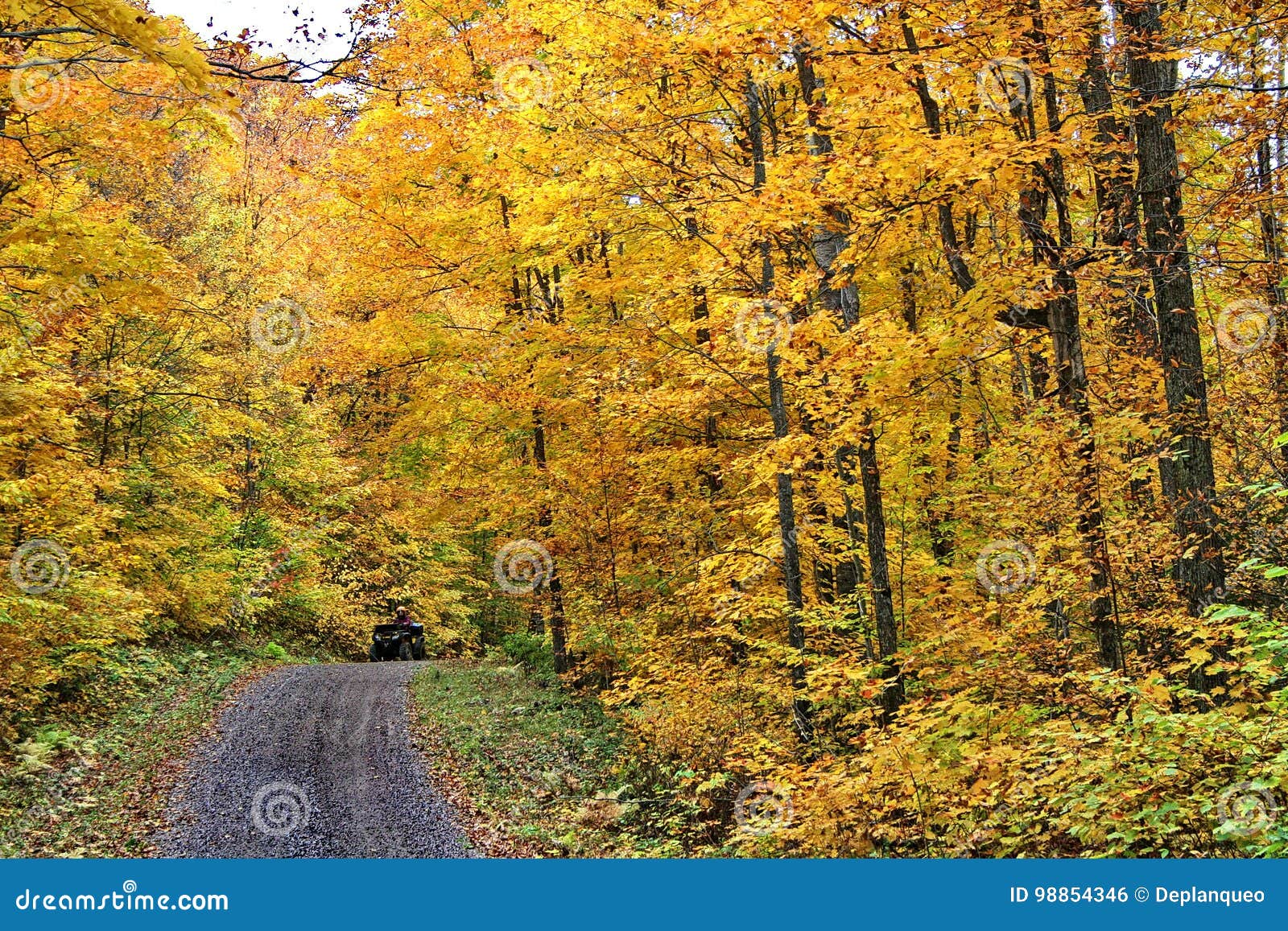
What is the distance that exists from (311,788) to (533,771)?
252 centimetres

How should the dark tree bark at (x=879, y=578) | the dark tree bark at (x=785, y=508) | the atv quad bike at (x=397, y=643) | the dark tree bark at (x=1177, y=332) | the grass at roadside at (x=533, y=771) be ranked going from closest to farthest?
the dark tree bark at (x=1177, y=332), the grass at roadside at (x=533, y=771), the dark tree bark at (x=879, y=578), the dark tree bark at (x=785, y=508), the atv quad bike at (x=397, y=643)

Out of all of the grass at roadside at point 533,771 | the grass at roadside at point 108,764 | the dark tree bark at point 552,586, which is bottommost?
the grass at roadside at point 533,771

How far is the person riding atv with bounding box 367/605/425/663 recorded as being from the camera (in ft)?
76.7

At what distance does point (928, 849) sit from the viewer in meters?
6.86

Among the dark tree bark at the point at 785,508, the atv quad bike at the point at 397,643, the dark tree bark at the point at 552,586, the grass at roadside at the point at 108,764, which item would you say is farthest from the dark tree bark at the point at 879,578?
the atv quad bike at the point at 397,643

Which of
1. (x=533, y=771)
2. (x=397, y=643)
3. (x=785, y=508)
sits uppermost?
(x=785, y=508)

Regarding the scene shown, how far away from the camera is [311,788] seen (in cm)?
1049

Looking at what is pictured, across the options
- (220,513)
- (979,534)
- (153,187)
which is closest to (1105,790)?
(979,534)

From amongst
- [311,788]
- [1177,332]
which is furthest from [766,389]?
[311,788]

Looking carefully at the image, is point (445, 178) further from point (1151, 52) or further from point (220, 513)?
point (1151, 52)

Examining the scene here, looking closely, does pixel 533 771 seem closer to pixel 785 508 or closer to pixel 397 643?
pixel 785 508

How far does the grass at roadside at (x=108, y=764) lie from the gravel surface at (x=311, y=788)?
0.36 metres

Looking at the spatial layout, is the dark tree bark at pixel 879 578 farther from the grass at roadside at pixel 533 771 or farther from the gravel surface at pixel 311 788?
the gravel surface at pixel 311 788

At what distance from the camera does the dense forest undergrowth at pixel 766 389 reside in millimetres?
7180
